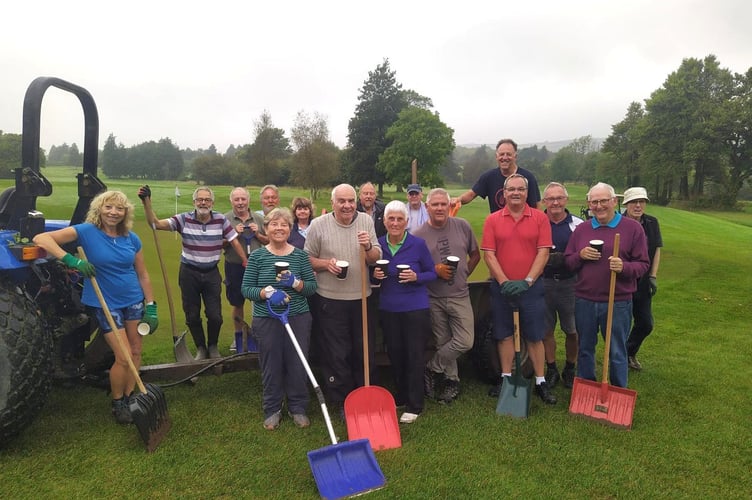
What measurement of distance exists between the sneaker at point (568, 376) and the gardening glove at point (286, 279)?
2744mm

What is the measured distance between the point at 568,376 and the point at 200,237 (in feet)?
12.2

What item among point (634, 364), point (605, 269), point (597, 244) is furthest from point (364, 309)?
point (634, 364)

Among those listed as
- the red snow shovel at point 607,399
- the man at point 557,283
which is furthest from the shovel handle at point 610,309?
the man at point 557,283

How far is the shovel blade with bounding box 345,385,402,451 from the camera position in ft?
11.0

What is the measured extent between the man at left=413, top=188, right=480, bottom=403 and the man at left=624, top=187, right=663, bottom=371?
5.69ft

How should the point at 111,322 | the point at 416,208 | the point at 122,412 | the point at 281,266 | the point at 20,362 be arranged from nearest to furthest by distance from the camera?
the point at 20,362
the point at 111,322
the point at 281,266
the point at 122,412
the point at 416,208

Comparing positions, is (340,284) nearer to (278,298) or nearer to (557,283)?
(278,298)

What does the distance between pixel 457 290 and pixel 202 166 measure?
4354 cm

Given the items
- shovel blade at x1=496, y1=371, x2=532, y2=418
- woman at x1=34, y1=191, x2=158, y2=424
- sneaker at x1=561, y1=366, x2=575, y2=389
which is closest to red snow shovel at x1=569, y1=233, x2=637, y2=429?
shovel blade at x1=496, y1=371, x2=532, y2=418

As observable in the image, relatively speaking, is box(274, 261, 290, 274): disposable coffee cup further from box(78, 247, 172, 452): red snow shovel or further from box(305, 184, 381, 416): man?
box(78, 247, 172, 452): red snow shovel

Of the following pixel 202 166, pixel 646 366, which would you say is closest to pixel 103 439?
pixel 646 366

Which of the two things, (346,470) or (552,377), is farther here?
(552,377)

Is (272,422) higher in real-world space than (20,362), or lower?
lower

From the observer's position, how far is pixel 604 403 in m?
3.71
